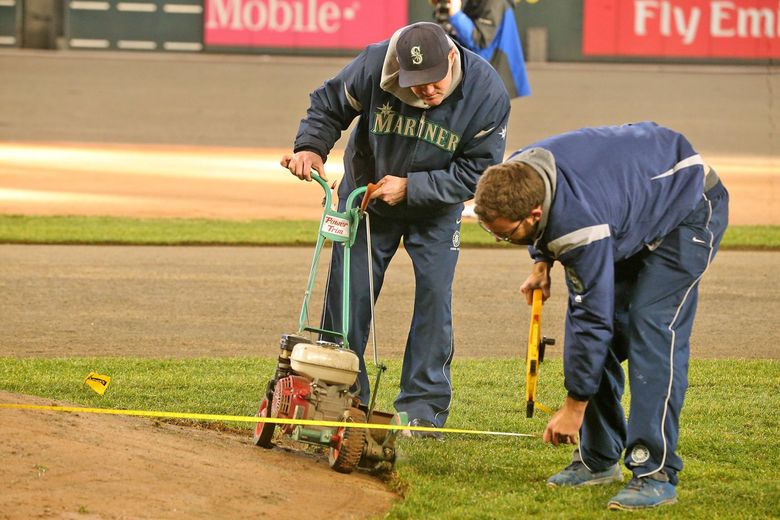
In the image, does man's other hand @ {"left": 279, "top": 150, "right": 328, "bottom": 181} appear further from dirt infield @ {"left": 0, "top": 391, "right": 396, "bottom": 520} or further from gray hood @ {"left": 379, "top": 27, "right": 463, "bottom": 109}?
dirt infield @ {"left": 0, "top": 391, "right": 396, "bottom": 520}

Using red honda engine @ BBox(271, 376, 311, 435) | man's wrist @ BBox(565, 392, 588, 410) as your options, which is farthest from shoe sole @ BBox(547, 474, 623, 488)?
red honda engine @ BBox(271, 376, 311, 435)

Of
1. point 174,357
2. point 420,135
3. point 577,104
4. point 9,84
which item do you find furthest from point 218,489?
point 9,84

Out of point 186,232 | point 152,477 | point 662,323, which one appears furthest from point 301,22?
point 662,323

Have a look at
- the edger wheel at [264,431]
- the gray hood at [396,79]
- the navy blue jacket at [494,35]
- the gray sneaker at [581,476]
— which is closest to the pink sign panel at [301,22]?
the navy blue jacket at [494,35]

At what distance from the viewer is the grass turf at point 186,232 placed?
12.9 metres

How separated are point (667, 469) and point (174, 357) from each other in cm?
398

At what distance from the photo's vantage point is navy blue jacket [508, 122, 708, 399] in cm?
460

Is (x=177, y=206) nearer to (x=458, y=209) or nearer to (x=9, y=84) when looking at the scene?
(x=458, y=209)

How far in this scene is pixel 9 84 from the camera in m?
26.5

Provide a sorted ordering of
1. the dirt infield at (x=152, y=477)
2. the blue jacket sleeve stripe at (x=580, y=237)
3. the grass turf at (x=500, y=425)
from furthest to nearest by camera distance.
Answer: the grass turf at (x=500, y=425) → the dirt infield at (x=152, y=477) → the blue jacket sleeve stripe at (x=580, y=237)

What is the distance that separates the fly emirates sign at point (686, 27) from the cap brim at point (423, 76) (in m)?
25.8

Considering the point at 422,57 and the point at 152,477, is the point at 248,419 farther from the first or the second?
the point at 422,57

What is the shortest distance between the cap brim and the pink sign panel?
83.0ft

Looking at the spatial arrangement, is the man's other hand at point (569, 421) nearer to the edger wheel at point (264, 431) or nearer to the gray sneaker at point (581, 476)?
the gray sneaker at point (581, 476)
